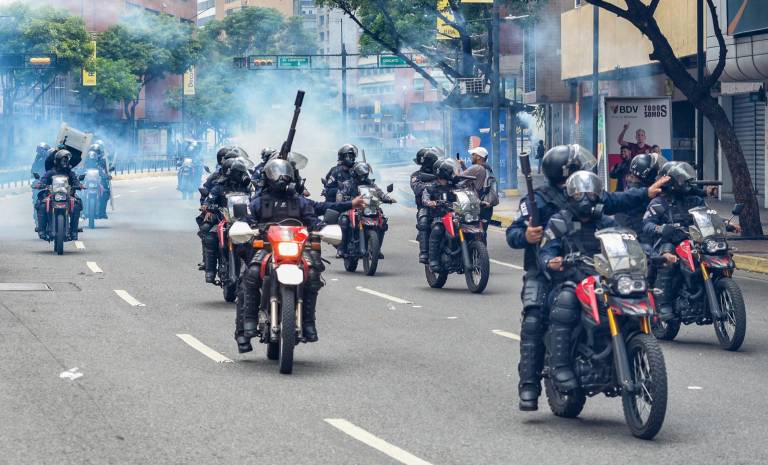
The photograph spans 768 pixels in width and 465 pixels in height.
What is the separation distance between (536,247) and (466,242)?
883 cm

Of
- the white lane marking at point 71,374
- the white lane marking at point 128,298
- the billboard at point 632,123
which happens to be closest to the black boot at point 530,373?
the white lane marking at point 71,374

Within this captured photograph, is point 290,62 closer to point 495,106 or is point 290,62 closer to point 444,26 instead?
point 444,26

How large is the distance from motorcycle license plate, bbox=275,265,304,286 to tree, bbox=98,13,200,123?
293ft

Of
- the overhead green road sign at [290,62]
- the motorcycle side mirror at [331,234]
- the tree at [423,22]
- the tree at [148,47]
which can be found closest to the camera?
the motorcycle side mirror at [331,234]

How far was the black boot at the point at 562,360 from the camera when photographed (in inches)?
379

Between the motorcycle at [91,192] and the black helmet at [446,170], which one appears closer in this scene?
the black helmet at [446,170]

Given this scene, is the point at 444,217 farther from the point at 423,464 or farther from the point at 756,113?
the point at 756,113

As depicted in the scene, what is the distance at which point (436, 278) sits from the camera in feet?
64.3

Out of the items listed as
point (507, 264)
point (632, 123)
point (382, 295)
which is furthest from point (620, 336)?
point (632, 123)

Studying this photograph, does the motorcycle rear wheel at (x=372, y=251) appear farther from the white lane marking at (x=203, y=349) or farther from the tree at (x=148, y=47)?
the tree at (x=148, y=47)

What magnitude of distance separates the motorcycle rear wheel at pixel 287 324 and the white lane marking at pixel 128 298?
590cm

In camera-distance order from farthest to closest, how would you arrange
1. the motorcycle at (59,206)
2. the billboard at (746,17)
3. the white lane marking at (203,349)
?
1. the billboard at (746,17)
2. the motorcycle at (59,206)
3. the white lane marking at (203,349)

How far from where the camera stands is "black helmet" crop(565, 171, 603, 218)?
989 centimetres

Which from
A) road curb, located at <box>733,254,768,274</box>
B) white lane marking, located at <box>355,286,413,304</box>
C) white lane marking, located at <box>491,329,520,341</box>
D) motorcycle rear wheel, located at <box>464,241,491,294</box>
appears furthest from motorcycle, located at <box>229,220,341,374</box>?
road curb, located at <box>733,254,768,274</box>
